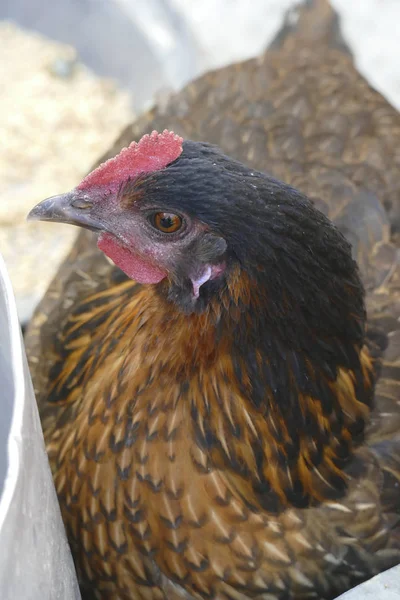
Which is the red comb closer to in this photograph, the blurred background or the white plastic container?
the white plastic container

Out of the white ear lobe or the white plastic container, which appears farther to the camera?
the white ear lobe

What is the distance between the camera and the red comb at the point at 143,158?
1.20 meters

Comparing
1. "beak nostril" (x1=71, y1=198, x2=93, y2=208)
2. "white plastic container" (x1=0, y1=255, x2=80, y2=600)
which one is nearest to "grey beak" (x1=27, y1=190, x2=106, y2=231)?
"beak nostril" (x1=71, y1=198, x2=93, y2=208)

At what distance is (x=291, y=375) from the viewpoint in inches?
51.8

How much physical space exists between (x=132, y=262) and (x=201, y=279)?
0.42 ft

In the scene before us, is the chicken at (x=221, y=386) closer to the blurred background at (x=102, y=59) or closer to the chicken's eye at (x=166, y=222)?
the chicken's eye at (x=166, y=222)

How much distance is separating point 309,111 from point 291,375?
0.91 metres

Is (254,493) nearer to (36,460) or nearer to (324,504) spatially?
(324,504)

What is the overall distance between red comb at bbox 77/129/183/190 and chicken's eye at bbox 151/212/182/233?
0.23 ft

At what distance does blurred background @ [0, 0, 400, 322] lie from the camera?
10.7ft

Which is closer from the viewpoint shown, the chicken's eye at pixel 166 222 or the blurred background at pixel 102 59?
the chicken's eye at pixel 166 222

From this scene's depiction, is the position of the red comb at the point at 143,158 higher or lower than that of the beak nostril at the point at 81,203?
higher

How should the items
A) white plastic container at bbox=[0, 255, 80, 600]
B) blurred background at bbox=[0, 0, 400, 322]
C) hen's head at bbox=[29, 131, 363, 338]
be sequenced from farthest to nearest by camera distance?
blurred background at bbox=[0, 0, 400, 322] < hen's head at bbox=[29, 131, 363, 338] < white plastic container at bbox=[0, 255, 80, 600]

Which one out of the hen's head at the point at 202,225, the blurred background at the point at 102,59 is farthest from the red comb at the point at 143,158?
the blurred background at the point at 102,59
